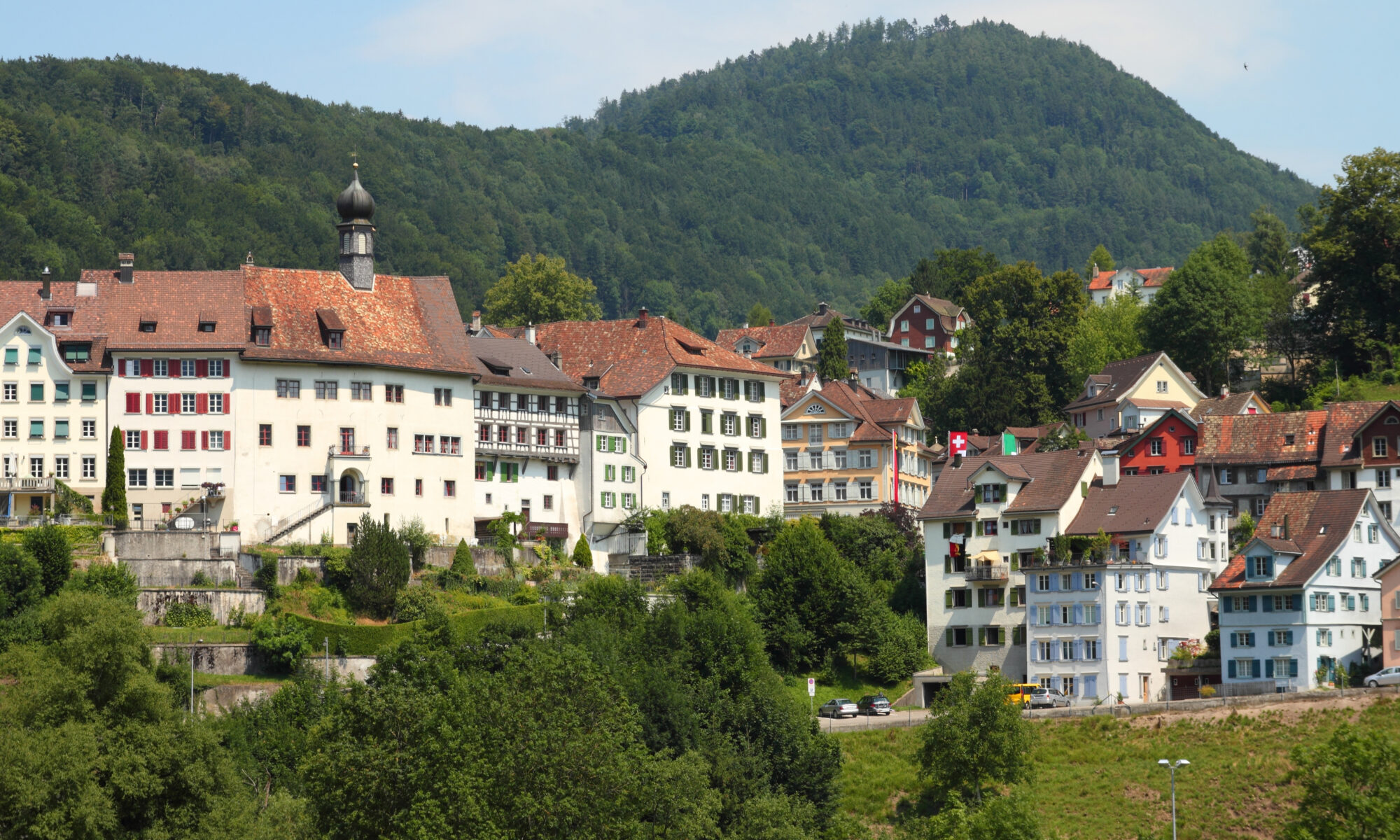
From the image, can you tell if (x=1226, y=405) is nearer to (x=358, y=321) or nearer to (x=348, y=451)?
(x=358, y=321)

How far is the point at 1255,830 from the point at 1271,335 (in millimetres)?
57619

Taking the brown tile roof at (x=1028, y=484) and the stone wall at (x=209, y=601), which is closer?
the stone wall at (x=209, y=601)

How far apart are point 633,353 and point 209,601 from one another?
3280 centimetres

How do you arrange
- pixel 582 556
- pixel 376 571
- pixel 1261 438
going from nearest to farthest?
1. pixel 376 571
2. pixel 582 556
3. pixel 1261 438

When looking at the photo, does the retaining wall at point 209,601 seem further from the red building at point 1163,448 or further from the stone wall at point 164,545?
the red building at point 1163,448

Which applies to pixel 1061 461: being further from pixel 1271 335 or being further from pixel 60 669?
pixel 60 669

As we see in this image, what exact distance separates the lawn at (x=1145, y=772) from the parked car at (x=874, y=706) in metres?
3.37

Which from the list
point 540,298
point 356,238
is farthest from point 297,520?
point 540,298

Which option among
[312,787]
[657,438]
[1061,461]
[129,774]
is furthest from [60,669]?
[1061,461]

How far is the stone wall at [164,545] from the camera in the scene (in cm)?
8650

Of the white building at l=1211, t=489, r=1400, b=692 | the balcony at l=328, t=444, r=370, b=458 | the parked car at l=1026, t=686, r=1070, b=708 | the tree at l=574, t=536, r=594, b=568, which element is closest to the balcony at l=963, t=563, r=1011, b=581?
the parked car at l=1026, t=686, r=1070, b=708

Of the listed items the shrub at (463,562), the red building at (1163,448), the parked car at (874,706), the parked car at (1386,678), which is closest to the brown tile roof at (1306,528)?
the parked car at (1386,678)

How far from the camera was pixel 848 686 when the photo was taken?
95.0 metres

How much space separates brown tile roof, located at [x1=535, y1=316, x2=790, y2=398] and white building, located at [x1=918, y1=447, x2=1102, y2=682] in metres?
16.1
